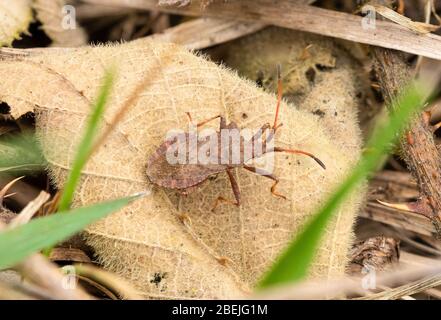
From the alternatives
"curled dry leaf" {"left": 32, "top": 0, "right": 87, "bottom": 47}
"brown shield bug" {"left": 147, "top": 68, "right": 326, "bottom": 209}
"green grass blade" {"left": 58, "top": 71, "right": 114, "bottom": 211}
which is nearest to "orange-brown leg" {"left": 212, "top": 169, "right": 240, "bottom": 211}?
"brown shield bug" {"left": 147, "top": 68, "right": 326, "bottom": 209}

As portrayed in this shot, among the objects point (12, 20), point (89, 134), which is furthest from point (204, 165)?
point (12, 20)

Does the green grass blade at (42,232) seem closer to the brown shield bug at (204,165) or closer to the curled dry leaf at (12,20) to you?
the brown shield bug at (204,165)

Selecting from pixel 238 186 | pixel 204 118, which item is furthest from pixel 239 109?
pixel 238 186

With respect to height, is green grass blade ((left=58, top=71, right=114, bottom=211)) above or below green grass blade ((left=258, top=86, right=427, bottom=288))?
above

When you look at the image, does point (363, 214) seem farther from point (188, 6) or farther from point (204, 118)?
point (188, 6)

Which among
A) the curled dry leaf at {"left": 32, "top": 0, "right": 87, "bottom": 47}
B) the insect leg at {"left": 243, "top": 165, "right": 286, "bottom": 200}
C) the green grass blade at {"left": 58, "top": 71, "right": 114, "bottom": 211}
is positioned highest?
the curled dry leaf at {"left": 32, "top": 0, "right": 87, "bottom": 47}

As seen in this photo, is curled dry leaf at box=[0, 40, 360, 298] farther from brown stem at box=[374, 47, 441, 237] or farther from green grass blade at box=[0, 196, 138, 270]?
green grass blade at box=[0, 196, 138, 270]
